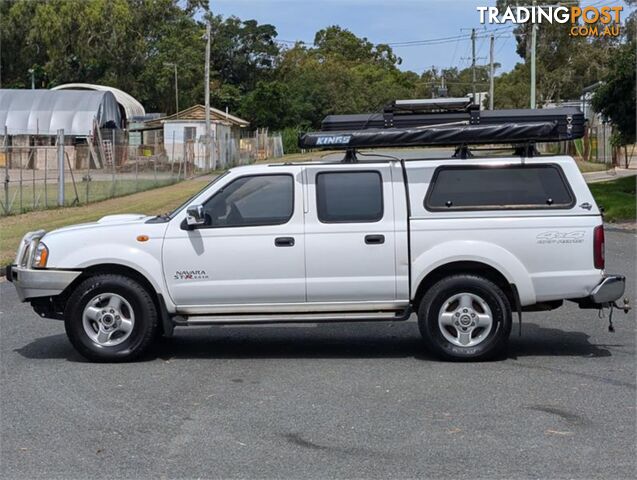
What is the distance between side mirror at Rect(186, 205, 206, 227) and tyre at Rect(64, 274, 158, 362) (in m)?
0.75

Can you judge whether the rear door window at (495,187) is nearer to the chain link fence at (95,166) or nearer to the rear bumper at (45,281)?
the rear bumper at (45,281)

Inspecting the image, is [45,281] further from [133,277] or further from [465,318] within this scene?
[465,318]

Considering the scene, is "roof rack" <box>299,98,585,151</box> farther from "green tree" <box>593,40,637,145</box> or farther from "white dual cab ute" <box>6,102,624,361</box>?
"green tree" <box>593,40,637,145</box>

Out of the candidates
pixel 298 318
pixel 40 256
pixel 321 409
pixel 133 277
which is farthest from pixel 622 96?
pixel 321 409

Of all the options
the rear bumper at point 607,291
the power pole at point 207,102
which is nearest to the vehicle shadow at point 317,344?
the rear bumper at point 607,291

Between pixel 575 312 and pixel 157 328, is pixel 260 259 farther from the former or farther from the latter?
pixel 575 312

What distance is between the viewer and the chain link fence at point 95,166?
27.6 m

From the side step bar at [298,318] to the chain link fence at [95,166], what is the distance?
56.4 ft

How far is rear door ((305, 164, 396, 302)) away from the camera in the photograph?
805cm

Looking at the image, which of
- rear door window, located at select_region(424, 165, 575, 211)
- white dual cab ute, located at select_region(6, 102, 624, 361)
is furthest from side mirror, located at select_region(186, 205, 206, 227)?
rear door window, located at select_region(424, 165, 575, 211)

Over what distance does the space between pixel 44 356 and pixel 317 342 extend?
8.69ft

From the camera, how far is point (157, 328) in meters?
8.30

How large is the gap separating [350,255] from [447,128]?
1462 millimetres

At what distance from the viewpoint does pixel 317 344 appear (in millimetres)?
9164
